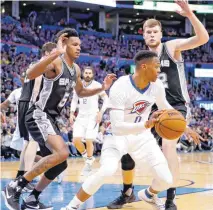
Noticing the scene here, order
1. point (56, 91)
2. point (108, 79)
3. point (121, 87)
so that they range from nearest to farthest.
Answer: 1. point (121, 87)
2. point (56, 91)
3. point (108, 79)

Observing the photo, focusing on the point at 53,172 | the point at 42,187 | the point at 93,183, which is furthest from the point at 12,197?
the point at 93,183

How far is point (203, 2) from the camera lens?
35031 millimetres

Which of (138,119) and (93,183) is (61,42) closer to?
(138,119)

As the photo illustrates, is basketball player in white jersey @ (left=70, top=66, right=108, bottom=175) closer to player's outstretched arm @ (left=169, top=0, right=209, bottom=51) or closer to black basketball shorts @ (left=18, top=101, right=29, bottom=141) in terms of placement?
black basketball shorts @ (left=18, top=101, right=29, bottom=141)

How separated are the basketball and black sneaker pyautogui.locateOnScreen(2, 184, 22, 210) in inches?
73.3

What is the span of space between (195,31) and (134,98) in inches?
43.9

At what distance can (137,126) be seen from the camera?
183 inches

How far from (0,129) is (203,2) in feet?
83.8

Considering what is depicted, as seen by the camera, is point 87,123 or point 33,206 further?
point 87,123

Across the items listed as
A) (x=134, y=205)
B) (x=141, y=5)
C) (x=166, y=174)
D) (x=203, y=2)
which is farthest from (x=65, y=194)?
(x=203, y=2)

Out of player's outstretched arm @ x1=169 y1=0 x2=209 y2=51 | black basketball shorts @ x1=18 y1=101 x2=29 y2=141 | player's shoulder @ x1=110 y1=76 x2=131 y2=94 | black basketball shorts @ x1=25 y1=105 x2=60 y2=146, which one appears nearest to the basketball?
player's shoulder @ x1=110 y1=76 x2=131 y2=94

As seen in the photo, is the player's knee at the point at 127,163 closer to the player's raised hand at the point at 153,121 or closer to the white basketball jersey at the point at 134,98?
the white basketball jersey at the point at 134,98

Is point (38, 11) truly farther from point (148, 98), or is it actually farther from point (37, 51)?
point (148, 98)

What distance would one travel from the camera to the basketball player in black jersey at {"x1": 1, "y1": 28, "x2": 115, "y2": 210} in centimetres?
521
